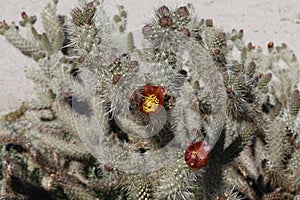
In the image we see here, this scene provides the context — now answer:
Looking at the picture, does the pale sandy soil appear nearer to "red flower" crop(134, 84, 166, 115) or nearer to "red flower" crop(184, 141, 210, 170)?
"red flower" crop(134, 84, 166, 115)

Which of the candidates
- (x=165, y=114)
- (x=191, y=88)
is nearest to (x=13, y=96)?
(x=191, y=88)

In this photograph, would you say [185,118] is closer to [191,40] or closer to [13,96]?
[191,40]

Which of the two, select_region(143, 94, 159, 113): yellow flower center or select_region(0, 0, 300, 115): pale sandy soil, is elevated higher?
select_region(143, 94, 159, 113): yellow flower center

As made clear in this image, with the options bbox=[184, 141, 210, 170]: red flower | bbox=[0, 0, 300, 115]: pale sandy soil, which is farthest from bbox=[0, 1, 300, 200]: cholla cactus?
bbox=[0, 0, 300, 115]: pale sandy soil

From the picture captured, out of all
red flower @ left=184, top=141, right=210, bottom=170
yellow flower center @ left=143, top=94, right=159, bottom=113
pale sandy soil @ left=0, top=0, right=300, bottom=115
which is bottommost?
pale sandy soil @ left=0, top=0, right=300, bottom=115

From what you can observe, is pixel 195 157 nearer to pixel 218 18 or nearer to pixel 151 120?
pixel 151 120

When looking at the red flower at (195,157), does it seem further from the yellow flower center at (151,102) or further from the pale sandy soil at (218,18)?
the pale sandy soil at (218,18)

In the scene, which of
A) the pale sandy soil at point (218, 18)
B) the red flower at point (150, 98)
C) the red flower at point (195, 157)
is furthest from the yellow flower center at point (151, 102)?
the pale sandy soil at point (218, 18)
